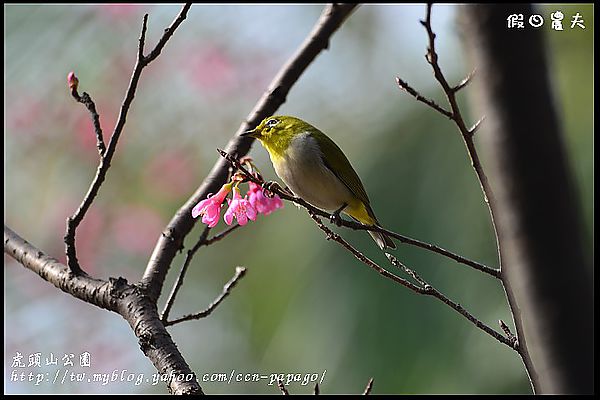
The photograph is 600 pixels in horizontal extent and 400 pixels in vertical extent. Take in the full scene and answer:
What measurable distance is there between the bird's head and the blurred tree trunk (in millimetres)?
1233

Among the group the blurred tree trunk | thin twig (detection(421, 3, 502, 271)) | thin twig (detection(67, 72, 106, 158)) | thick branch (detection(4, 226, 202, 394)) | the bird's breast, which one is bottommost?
the blurred tree trunk

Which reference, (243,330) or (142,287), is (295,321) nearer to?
(243,330)

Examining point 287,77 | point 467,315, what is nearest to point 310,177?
point 287,77

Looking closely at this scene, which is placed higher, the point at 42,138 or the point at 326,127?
the point at 42,138

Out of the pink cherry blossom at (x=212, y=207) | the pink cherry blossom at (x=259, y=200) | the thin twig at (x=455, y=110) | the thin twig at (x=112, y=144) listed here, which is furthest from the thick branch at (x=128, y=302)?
the thin twig at (x=455, y=110)

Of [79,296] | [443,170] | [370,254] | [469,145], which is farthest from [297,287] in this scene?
[469,145]

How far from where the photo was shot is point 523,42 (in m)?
0.77

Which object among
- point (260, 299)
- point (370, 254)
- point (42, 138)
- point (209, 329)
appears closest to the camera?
point (370, 254)

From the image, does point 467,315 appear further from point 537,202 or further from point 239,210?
point 239,210

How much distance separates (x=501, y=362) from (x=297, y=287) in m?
1.06

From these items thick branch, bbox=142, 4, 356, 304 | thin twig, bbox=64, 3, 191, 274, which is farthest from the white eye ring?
thin twig, bbox=64, 3, 191, 274

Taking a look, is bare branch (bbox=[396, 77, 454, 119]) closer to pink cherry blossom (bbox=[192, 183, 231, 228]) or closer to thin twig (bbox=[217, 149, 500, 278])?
thin twig (bbox=[217, 149, 500, 278])

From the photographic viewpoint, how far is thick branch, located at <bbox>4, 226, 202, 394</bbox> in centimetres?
122

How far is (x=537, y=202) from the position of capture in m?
0.72
